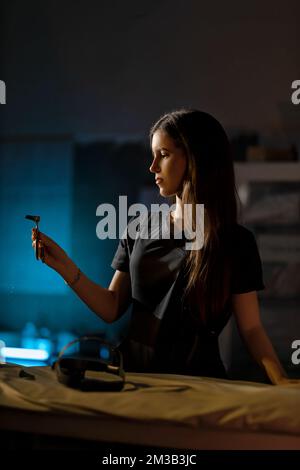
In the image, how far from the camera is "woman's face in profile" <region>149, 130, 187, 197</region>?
1.07m

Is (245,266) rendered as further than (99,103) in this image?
No

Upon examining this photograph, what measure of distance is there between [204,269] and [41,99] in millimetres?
2188

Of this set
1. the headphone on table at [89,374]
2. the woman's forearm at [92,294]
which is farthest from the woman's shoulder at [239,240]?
the headphone on table at [89,374]

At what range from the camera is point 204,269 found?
1069 millimetres

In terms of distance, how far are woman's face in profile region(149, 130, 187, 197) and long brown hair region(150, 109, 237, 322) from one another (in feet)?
0.04

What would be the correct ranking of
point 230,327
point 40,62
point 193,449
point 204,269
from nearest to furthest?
point 193,449 → point 204,269 → point 230,327 → point 40,62

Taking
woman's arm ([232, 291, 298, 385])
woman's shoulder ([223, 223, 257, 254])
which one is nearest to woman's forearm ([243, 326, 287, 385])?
woman's arm ([232, 291, 298, 385])

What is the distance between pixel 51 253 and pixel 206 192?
0.33 m

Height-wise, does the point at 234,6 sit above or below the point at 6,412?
above

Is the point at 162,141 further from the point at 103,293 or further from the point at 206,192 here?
the point at 103,293

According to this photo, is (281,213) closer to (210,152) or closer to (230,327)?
(230,327)

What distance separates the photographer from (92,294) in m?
1.15

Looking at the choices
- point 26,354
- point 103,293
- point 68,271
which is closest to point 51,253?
point 68,271

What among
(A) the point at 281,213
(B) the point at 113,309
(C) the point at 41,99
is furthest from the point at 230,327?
(C) the point at 41,99
